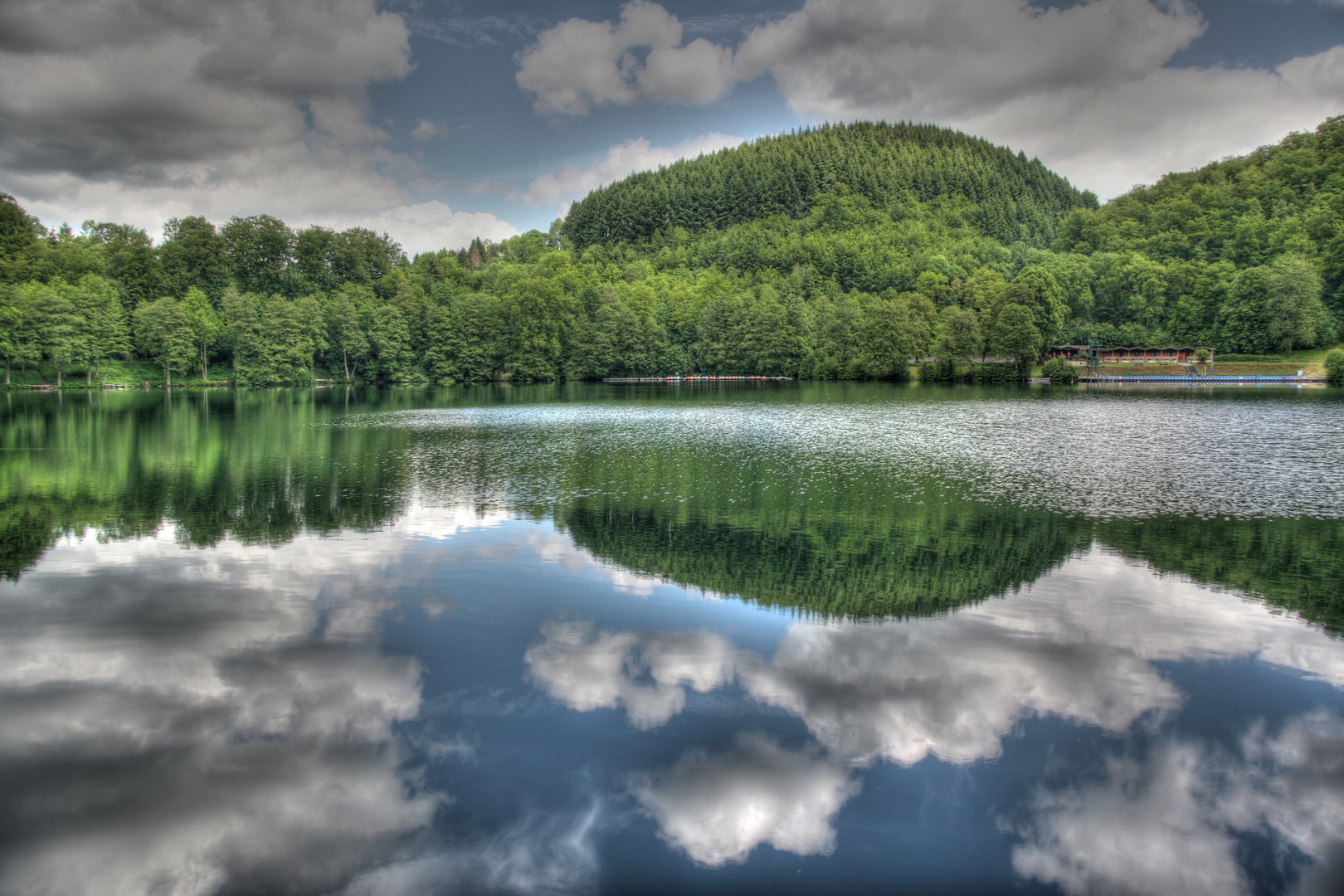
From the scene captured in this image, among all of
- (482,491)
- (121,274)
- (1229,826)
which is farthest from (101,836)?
(121,274)

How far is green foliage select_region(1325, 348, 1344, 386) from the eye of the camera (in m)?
74.0

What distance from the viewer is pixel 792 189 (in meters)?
174

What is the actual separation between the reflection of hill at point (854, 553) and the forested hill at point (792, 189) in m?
157

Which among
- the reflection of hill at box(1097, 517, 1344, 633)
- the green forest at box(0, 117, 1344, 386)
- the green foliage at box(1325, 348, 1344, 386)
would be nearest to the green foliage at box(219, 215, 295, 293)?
the green forest at box(0, 117, 1344, 386)

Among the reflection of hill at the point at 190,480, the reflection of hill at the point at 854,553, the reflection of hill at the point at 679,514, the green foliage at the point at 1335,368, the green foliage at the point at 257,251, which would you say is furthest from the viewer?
the green foliage at the point at 257,251

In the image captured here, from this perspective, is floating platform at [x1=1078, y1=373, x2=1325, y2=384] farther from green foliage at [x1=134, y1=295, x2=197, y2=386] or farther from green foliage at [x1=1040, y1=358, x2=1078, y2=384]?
green foliage at [x1=134, y1=295, x2=197, y2=386]

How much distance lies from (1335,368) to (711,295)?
77215mm

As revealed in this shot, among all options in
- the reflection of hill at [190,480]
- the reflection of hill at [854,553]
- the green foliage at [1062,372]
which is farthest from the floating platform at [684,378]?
the reflection of hill at [854,553]

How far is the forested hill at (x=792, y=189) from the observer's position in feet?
557

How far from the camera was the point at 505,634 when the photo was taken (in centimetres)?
1088

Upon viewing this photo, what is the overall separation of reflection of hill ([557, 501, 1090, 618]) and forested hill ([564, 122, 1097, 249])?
517 feet

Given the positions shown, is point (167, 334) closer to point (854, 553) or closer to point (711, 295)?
point (711, 295)

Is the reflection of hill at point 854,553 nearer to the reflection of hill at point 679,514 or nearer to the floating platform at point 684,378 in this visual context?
the reflection of hill at point 679,514

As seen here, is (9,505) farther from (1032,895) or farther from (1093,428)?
(1093,428)
